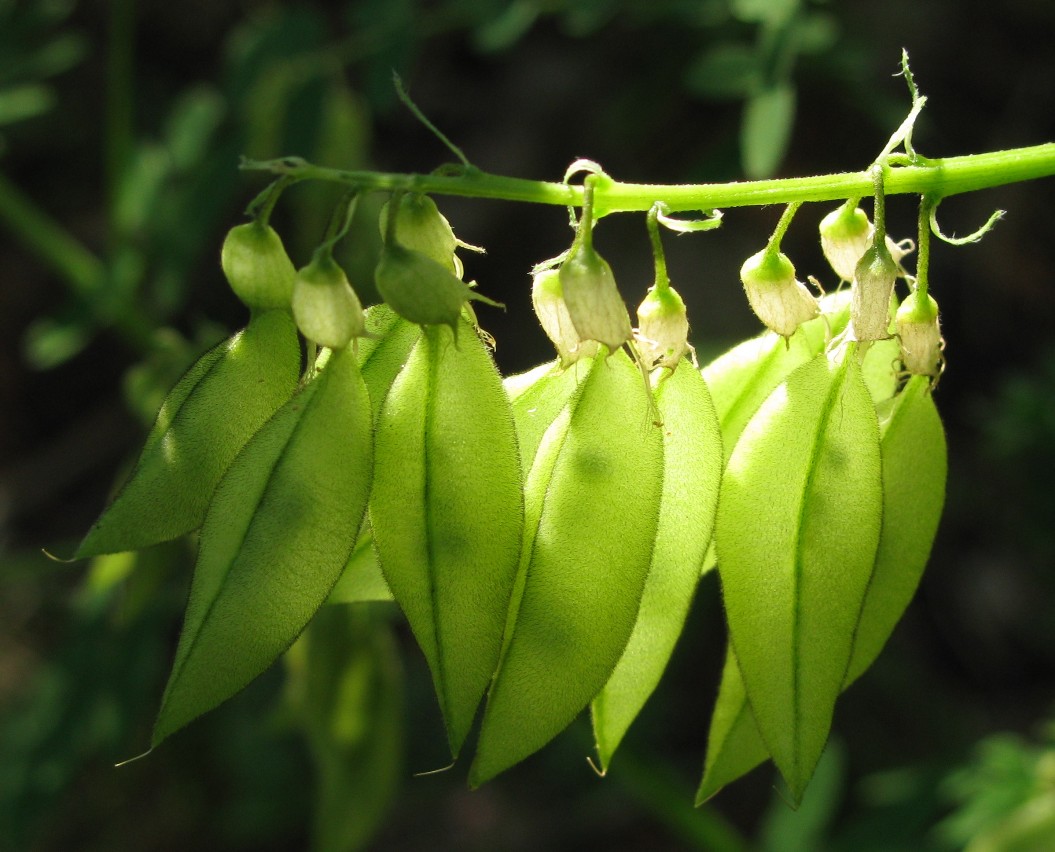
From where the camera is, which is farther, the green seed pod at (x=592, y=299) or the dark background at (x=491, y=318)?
the dark background at (x=491, y=318)

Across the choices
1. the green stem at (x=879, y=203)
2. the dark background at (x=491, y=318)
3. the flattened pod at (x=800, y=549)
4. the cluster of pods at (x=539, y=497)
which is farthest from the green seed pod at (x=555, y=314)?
the dark background at (x=491, y=318)

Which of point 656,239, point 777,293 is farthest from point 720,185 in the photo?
point 777,293

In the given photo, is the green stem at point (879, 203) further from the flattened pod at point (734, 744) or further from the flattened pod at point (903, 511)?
the flattened pod at point (734, 744)

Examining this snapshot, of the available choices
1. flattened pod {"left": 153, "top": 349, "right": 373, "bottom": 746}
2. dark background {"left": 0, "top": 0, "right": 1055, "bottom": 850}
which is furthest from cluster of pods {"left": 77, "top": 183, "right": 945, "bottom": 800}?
dark background {"left": 0, "top": 0, "right": 1055, "bottom": 850}

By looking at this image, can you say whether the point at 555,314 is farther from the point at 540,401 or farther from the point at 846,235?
the point at 846,235

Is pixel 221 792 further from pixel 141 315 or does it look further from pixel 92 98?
pixel 92 98

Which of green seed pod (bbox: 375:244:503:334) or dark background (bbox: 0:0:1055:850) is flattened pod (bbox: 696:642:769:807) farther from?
dark background (bbox: 0:0:1055:850)
